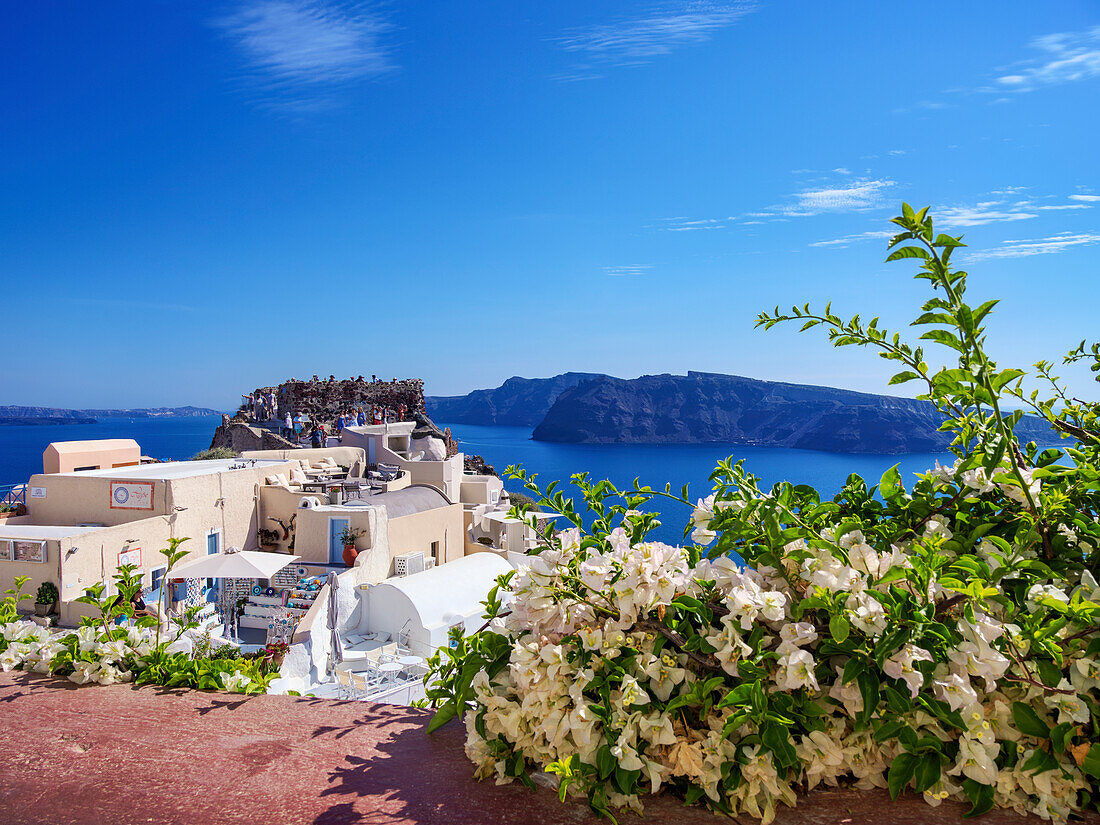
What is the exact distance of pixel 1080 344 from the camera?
213cm

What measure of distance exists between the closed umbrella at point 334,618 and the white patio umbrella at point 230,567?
1.34 meters

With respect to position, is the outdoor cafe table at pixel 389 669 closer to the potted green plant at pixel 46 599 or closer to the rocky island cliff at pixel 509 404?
the potted green plant at pixel 46 599

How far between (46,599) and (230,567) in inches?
121

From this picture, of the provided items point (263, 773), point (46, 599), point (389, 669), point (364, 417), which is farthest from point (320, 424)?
point (263, 773)

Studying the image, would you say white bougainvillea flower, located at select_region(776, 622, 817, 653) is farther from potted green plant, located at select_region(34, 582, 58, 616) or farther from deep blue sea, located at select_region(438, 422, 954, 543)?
deep blue sea, located at select_region(438, 422, 954, 543)

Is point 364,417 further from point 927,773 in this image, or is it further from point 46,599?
point 927,773

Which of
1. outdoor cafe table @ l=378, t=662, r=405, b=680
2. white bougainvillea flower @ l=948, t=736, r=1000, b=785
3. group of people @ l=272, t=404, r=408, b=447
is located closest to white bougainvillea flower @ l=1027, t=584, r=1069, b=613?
white bougainvillea flower @ l=948, t=736, r=1000, b=785

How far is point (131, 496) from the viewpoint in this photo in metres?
15.1

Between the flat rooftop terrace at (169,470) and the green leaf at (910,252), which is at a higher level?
the green leaf at (910,252)

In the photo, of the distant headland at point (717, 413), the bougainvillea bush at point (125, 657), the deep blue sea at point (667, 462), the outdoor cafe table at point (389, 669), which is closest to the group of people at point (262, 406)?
the deep blue sea at point (667, 462)

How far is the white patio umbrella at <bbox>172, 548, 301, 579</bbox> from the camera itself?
510 inches

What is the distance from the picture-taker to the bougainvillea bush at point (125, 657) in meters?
2.25

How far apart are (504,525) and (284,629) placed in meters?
8.89

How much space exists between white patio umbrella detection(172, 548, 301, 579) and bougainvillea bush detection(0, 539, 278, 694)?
11351 mm
